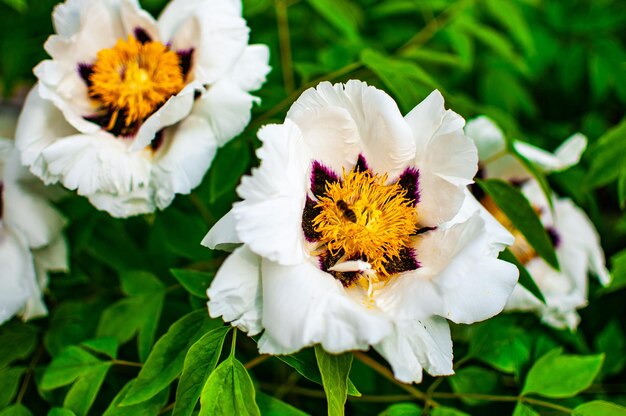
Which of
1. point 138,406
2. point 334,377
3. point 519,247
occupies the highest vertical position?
point 334,377

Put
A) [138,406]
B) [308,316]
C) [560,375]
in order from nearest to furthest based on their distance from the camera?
[308,316] → [138,406] → [560,375]

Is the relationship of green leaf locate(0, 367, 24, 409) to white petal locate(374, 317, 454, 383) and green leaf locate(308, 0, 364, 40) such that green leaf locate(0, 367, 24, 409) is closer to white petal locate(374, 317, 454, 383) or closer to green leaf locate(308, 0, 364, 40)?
white petal locate(374, 317, 454, 383)

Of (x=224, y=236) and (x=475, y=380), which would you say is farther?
(x=475, y=380)

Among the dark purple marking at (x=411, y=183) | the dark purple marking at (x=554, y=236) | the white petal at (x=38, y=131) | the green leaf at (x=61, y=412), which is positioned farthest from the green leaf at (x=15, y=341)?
the dark purple marking at (x=554, y=236)

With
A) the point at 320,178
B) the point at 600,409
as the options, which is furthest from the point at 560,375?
the point at 320,178

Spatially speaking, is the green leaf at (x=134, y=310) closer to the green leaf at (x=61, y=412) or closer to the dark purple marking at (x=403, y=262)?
the green leaf at (x=61, y=412)

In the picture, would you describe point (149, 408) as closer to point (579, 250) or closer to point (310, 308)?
point (310, 308)

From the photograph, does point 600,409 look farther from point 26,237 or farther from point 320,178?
point 26,237
